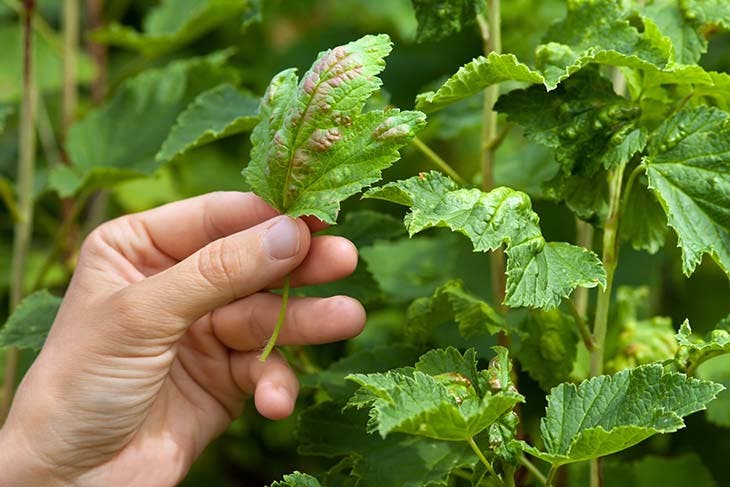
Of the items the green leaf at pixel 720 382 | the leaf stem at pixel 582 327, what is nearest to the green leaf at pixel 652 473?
the green leaf at pixel 720 382

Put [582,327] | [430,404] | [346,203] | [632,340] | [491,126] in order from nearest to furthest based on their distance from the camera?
[430,404], [582,327], [491,126], [632,340], [346,203]

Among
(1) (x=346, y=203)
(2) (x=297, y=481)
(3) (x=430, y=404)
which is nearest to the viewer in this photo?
(3) (x=430, y=404)

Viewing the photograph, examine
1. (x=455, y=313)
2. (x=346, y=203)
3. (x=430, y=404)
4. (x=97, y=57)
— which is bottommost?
(x=346, y=203)

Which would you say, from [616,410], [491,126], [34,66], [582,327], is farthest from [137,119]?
[616,410]

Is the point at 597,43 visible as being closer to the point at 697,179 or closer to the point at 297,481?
the point at 697,179

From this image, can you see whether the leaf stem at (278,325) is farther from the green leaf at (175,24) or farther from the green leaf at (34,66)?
the green leaf at (34,66)

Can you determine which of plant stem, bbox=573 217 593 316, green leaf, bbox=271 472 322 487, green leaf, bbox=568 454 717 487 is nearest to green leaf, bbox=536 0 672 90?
plant stem, bbox=573 217 593 316

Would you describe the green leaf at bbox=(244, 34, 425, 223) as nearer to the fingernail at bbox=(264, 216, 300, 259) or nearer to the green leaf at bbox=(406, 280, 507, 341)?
the fingernail at bbox=(264, 216, 300, 259)
